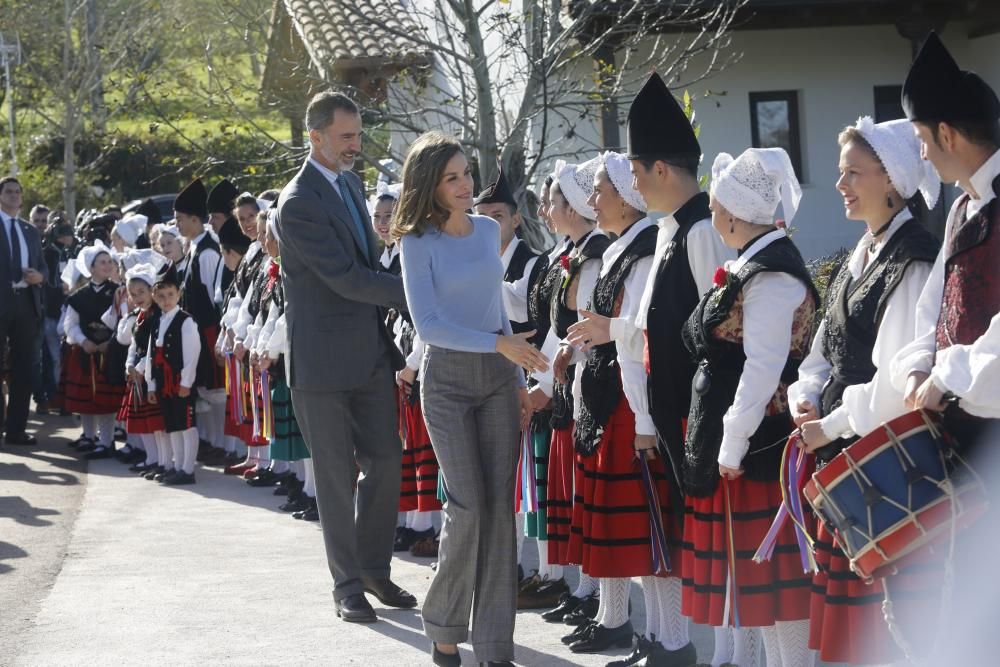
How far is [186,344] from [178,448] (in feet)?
2.78

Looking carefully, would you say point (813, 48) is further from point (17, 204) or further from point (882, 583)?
point (882, 583)

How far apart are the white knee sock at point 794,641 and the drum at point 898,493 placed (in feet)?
3.21

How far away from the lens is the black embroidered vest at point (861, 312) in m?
4.13

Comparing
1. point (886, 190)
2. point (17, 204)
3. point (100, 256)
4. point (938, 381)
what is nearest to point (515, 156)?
point (100, 256)

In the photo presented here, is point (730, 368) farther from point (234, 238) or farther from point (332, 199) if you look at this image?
point (234, 238)

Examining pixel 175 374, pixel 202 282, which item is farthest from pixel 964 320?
pixel 202 282

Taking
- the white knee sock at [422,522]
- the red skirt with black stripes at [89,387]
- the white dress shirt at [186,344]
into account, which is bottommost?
the white knee sock at [422,522]

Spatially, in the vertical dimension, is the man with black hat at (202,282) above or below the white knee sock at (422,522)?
above

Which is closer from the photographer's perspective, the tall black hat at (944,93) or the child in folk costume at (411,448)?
the tall black hat at (944,93)

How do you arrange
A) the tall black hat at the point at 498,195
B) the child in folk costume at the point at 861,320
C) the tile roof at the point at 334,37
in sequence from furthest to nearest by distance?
the tile roof at the point at 334,37
the tall black hat at the point at 498,195
the child in folk costume at the point at 861,320

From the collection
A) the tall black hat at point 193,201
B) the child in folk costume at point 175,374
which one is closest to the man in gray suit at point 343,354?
the child in folk costume at point 175,374

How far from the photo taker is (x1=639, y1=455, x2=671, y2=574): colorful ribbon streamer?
211 inches

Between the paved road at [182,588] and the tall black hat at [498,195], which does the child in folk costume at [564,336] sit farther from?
the tall black hat at [498,195]

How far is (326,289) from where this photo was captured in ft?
21.5
